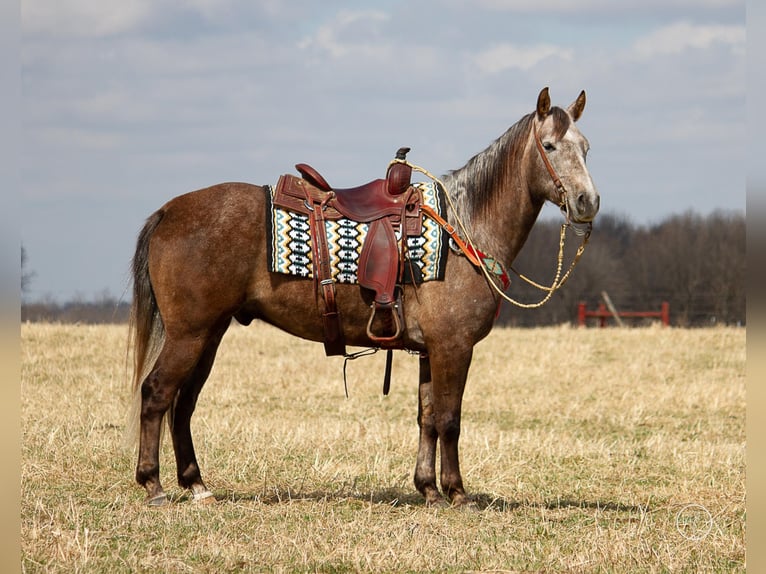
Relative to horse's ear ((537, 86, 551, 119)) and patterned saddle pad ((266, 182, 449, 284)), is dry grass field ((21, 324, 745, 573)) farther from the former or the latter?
horse's ear ((537, 86, 551, 119))

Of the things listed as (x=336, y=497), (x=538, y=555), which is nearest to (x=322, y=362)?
(x=336, y=497)

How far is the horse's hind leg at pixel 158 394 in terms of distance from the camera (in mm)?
6910

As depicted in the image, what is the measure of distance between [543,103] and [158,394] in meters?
3.55

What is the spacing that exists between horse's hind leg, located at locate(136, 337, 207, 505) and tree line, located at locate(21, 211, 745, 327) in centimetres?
4034

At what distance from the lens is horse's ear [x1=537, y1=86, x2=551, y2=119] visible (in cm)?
699

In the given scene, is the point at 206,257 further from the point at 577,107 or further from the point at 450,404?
the point at 577,107

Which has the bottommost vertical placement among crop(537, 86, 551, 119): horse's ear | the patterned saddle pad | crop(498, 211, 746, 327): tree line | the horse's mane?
the patterned saddle pad

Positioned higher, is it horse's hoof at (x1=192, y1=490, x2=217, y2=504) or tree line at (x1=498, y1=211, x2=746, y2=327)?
tree line at (x1=498, y1=211, x2=746, y2=327)

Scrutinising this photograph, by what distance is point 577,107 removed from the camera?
725 cm

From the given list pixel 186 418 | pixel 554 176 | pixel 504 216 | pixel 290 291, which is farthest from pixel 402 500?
pixel 554 176

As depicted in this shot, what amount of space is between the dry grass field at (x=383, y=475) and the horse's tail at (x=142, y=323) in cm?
69

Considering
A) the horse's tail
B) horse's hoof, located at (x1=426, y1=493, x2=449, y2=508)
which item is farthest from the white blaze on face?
the horse's tail

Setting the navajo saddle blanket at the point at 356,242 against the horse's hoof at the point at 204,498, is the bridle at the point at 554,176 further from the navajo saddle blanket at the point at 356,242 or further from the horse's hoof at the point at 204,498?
the horse's hoof at the point at 204,498

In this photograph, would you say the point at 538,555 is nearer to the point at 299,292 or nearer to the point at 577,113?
the point at 299,292
